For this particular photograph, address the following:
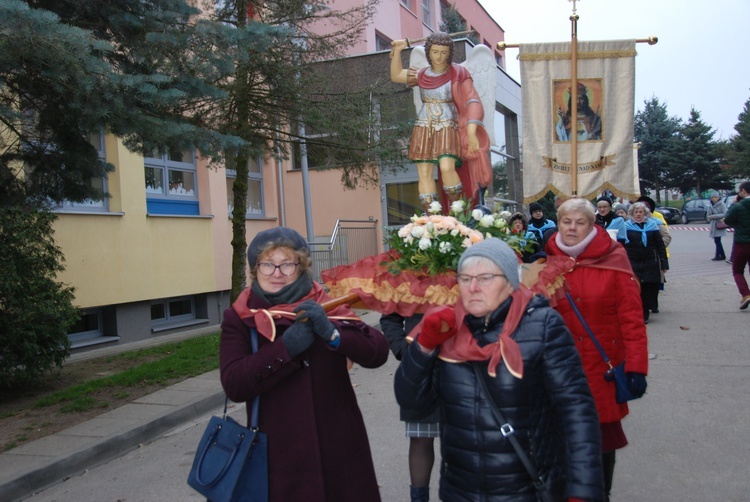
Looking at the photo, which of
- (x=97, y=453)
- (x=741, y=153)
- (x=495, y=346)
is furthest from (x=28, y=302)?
(x=741, y=153)

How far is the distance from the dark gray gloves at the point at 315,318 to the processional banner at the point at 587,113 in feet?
16.1

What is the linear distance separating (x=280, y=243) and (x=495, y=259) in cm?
92

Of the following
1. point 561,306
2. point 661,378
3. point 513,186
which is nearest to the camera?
point 561,306

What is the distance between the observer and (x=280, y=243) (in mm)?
2918

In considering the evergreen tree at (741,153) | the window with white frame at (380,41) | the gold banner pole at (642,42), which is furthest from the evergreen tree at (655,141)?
the gold banner pole at (642,42)

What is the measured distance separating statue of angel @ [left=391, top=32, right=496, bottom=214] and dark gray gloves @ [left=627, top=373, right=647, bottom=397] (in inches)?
115

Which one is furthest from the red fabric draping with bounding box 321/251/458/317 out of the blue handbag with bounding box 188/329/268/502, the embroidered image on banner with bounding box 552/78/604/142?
the embroidered image on banner with bounding box 552/78/604/142

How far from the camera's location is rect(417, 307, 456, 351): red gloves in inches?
98.6

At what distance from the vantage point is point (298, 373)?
2.79 meters

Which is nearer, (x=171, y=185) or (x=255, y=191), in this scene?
(x=171, y=185)

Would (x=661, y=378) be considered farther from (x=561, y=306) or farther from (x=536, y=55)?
(x=561, y=306)

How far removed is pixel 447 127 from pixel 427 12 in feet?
81.0

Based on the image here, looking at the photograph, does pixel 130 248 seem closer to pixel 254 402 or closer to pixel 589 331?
pixel 589 331

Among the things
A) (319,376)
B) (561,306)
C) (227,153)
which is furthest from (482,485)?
(227,153)
